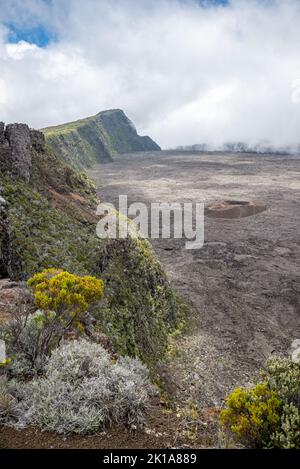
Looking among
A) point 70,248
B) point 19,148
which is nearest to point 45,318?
point 70,248

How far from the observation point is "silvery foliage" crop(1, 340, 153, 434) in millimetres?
5465

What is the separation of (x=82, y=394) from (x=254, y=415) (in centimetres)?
267

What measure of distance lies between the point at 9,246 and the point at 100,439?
8448mm

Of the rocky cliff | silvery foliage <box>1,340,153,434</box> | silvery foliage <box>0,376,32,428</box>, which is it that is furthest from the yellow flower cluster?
the rocky cliff

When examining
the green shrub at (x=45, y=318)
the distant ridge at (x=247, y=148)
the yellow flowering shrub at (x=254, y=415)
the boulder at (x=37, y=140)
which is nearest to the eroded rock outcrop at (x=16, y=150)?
the boulder at (x=37, y=140)

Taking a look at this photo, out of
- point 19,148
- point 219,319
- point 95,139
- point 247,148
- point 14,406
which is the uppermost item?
point 95,139

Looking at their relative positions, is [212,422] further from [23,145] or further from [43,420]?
[23,145]

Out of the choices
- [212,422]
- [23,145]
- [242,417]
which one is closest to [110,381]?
[212,422]

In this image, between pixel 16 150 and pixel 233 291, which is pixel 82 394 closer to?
pixel 16 150

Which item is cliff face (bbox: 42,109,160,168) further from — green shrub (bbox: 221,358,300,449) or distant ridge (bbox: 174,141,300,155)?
green shrub (bbox: 221,358,300,449)

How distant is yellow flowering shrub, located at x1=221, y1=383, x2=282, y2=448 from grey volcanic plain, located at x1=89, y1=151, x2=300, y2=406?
31.6ft

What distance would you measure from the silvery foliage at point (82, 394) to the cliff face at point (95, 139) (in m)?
86.1

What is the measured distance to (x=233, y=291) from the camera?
2689 centimetres
